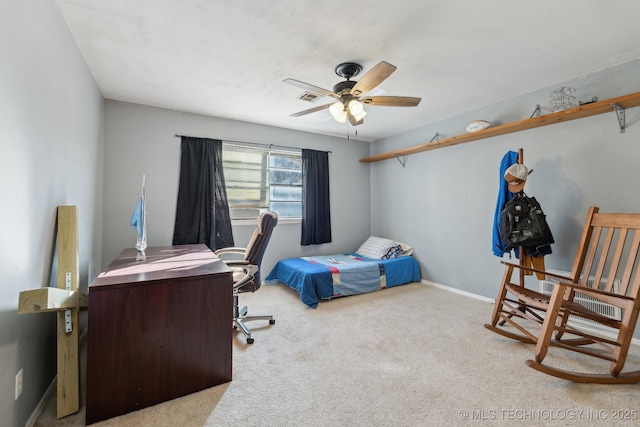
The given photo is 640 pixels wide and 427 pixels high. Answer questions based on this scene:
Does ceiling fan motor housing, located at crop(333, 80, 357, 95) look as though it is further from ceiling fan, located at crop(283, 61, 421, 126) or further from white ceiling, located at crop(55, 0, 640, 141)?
white ceiling, located at crop(55, 0, 640, 141)

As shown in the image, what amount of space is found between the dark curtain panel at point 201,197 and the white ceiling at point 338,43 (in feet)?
2.22

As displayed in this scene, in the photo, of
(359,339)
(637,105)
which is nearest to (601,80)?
(637,105)

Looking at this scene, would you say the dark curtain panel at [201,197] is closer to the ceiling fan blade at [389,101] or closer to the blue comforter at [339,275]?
the blue comforter at [339,275]

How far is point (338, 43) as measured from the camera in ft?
6.62

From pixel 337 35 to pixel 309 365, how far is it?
94.1 inches

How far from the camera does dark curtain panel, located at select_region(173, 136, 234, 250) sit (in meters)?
3.41

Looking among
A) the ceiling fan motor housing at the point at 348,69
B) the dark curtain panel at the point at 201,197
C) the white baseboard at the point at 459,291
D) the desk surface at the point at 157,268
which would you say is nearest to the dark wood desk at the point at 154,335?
the desk surface at the point at 157,268

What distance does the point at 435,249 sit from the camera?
12.8ft

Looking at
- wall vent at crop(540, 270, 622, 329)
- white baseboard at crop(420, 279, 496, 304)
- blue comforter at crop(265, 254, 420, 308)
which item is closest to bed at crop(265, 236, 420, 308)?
blue comforter at crop(265, 254, 420, 308)

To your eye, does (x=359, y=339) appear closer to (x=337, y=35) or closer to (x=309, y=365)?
(x=309, y=365)

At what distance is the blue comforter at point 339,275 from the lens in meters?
3.21

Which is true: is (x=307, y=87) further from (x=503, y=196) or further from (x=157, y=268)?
(x=503, y=196)

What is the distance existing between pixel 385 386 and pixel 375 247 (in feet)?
8.87

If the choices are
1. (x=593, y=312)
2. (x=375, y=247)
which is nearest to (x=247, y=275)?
(x=375, y=247)
